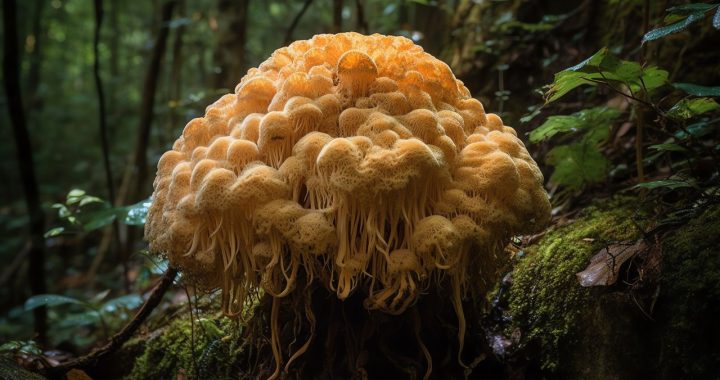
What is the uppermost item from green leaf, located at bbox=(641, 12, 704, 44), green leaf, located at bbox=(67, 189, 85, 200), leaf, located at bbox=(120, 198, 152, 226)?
green leaf, located at bbox=(641, 12, 704, 44)

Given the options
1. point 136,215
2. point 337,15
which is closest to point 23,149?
point 136,215

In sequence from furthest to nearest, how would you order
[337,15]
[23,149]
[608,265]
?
[337,15]
[23,149]
[608,265]

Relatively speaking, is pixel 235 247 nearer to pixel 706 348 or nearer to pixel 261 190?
pixel 261 190

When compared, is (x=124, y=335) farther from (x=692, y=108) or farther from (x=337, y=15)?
(x=337, y=15)

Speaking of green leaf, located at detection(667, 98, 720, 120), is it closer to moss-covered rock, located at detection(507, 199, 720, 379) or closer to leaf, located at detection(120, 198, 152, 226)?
moss-covered rock, located at detection(507, 199, 720, 379)

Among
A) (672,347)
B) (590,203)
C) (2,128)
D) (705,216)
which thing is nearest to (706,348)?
(672,347)

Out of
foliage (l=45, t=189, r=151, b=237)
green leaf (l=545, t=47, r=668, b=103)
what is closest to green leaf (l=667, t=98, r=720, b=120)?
green leaf (l=545, t=47, r=668, b=103)
